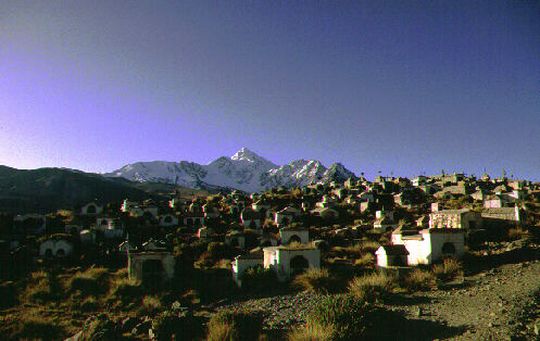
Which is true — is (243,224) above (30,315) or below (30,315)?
above

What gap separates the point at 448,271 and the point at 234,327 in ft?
50.5

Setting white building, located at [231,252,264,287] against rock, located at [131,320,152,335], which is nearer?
rock, located at [131,320,152,335]

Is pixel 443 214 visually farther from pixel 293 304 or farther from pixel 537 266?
pixel 293 304

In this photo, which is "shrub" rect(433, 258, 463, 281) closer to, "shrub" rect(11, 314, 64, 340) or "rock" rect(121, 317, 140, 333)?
"rock" rect(121, 317, 140, 333)

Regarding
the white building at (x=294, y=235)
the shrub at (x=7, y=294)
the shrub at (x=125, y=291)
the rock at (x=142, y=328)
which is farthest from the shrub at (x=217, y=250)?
the rock at (x=142, y=328)

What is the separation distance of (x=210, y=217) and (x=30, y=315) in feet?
127

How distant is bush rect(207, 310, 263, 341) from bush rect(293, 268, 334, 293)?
346 inches

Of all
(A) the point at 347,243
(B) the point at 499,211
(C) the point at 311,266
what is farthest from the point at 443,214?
(C) the point at 311,266

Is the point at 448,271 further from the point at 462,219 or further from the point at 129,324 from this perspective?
the point at 129,324

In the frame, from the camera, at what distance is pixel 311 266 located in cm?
2878

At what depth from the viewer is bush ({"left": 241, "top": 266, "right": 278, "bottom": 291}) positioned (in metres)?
27.4

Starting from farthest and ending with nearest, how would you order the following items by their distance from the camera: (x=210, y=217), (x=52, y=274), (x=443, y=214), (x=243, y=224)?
1. (x=210, y=217)
2. (x=243, y=224)
3. (x=443, y=214)
4. (x=52, y=274)

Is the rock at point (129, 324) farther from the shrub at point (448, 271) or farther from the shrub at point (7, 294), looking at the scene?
the shrub at point (448, 271)

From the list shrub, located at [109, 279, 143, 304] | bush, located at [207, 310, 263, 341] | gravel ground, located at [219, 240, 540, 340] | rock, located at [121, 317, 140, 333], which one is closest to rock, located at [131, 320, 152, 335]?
rock, located at [121, 317, 140, 333]
